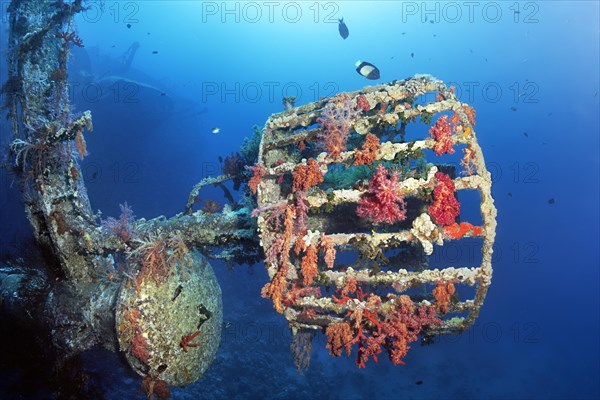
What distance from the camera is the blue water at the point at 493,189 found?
16.3 m

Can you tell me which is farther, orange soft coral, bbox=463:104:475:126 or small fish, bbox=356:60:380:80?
small fish, bbox=356:60:380:80

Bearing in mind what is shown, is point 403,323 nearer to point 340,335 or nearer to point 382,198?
point 340,335

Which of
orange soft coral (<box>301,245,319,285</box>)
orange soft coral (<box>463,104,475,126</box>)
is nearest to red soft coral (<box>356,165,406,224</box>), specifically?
orange soft coral (<box>301,245,319,285</box>)

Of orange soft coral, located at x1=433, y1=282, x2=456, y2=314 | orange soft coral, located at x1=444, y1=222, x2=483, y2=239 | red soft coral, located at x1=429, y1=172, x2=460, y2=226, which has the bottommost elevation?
orange soft coral, located at x1=433, y1=282, x2=456, y2=314

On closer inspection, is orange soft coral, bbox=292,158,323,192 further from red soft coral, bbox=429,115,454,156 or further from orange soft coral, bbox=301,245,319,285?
red soft coral, bbox=429,115,454,156

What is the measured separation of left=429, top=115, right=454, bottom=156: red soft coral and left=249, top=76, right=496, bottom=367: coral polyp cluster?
0.04 feet

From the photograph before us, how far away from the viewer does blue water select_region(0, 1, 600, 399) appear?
1627cm

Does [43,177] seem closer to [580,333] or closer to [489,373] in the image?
[489,373]

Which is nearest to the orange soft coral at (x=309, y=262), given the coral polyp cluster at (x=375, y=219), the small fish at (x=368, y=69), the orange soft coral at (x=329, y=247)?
the coral polyp cluster at (x=375, y=219)

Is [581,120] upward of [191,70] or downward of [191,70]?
downward

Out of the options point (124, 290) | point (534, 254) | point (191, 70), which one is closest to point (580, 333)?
point (534, 254)

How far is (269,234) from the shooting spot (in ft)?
14.5

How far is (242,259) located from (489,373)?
78.0 feet

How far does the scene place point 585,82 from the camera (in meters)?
67.1
